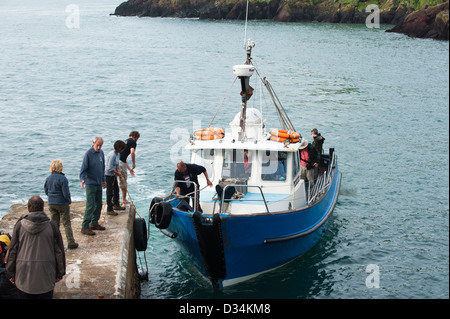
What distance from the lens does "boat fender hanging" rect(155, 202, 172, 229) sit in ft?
37.8

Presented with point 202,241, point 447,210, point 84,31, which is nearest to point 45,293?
point 202,241

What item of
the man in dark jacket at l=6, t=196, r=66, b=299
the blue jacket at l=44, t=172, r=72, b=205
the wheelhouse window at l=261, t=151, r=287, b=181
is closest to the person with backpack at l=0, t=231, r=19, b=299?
the man in dark jacket at l=6, t=196, r=66, b=299

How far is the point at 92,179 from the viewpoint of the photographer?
400 inches

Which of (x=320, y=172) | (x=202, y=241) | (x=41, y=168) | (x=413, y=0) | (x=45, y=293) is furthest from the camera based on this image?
(x=413, y=0)

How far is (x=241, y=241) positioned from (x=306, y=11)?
92.5 m

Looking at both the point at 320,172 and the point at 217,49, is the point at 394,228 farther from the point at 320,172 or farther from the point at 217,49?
the point at 217,49

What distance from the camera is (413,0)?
86125 millimetres

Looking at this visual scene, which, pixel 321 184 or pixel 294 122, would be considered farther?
pixel 294 122

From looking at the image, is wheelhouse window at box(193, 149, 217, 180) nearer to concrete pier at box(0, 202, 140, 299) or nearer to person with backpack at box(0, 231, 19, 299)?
concrete pier at box(0, 202, 140, 299)

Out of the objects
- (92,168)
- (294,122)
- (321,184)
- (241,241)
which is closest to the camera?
(92,168)

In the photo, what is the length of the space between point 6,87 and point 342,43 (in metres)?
41.7

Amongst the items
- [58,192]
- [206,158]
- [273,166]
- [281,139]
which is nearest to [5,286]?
[58,192]

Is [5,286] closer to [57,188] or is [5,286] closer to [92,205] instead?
[57,188]

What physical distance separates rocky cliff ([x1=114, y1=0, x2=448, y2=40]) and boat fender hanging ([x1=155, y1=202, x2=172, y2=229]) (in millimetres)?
65624
